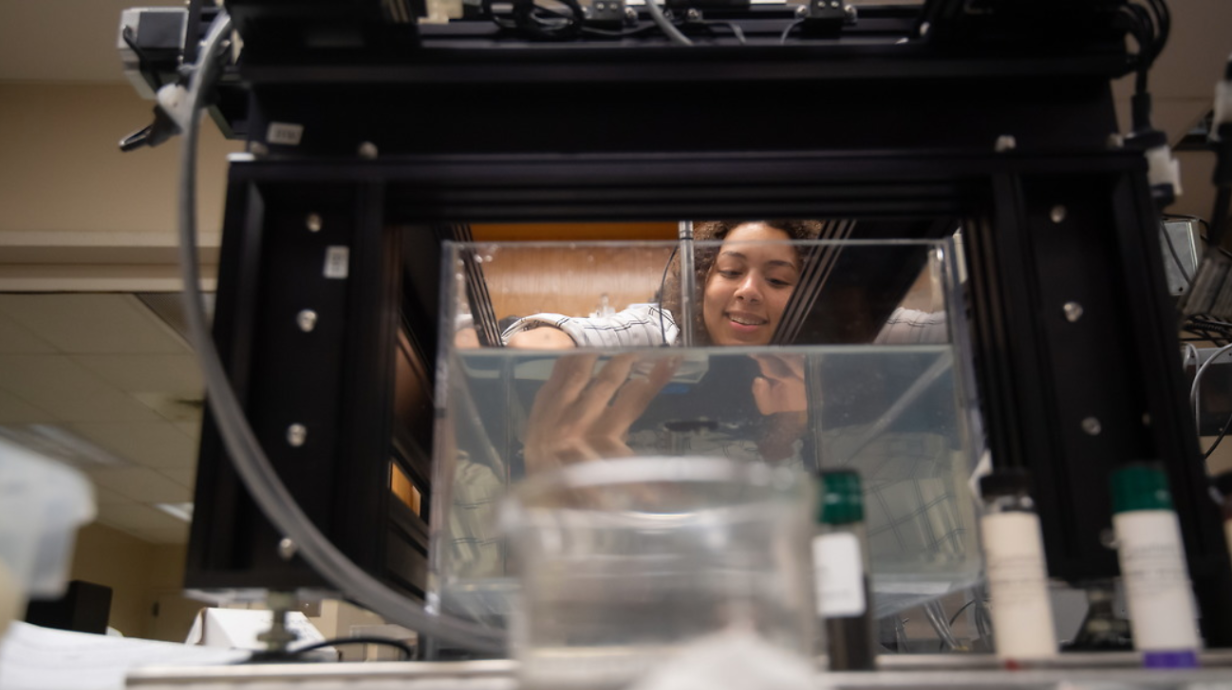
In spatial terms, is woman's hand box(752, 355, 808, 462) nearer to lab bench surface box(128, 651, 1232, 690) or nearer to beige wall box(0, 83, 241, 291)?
lab bench surface box(128, 651, 1232, 690)

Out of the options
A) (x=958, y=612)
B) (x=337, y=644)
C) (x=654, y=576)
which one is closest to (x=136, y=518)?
(x=958, y=612)

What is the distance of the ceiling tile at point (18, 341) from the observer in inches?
144

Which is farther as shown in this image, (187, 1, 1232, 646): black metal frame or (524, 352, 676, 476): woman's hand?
(524, 352, 676, 476): woman's hand

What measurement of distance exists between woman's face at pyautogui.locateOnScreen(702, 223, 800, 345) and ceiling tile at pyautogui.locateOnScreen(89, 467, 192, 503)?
5142mm

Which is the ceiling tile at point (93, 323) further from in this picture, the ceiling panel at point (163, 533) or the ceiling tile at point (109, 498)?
the ceiling panel at point (163, 533)

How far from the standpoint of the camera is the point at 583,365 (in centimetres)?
97

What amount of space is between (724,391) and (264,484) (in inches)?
19.6

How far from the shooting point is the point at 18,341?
3799mm

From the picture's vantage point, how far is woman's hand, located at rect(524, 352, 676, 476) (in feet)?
3.19

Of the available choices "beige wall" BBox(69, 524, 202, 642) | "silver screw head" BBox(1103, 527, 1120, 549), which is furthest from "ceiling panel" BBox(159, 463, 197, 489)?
"silver screw head" BBox(1103, 527, 1120, 549)

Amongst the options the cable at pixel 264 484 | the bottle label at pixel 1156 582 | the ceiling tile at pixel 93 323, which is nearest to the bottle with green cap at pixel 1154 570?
the bottle label at pixel 1156 582

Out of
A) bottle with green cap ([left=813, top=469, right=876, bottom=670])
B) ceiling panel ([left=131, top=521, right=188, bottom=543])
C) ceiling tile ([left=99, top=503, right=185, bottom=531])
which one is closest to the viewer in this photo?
bottle with green cap ([left=813, top=469, right=876, bottom=670])

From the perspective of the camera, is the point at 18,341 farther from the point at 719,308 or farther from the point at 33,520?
the point at 33,520

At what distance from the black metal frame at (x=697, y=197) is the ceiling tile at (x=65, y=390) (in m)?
3.71
